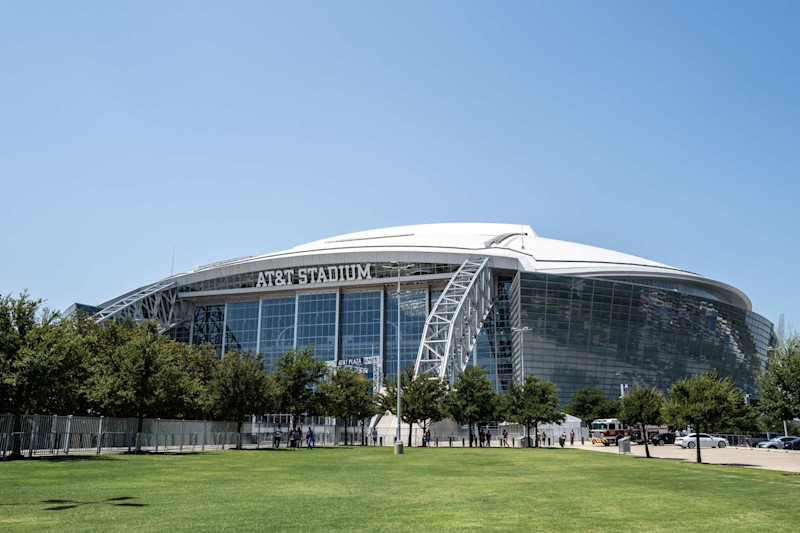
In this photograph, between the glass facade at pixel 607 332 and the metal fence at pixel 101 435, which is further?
the glass facade at pixel 607 332

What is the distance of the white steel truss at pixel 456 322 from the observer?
257 ft

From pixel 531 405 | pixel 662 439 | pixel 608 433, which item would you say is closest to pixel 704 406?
pixel 531 405

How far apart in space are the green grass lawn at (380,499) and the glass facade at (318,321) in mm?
65443

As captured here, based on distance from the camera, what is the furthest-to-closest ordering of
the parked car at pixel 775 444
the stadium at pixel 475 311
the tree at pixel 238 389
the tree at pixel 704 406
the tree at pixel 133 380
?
the stadium at pixel 475 311, the parked car at pixel 775 444, the tree at pixel 238 389, the tree at pixel 133 380, the tree at pixel 704 406

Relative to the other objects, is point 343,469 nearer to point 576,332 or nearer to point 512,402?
point 512,402

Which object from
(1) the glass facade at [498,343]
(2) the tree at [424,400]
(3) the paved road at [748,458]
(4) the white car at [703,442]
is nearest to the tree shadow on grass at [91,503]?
(3) the paved road at [748,458]

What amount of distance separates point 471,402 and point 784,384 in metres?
32.0

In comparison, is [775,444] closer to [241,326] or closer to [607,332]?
[607,332]

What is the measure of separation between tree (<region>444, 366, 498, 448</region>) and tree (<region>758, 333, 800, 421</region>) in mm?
27988

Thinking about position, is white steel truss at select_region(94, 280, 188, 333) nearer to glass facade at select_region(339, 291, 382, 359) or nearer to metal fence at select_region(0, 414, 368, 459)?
glass facade at select_region(339, 291, 382, 359)

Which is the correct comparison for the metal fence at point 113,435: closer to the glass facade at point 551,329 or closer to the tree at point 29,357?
the tree at point 29,357

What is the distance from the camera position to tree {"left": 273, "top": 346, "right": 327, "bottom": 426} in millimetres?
58656

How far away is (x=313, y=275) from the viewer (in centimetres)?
9594

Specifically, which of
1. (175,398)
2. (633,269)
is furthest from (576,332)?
(175,398)
